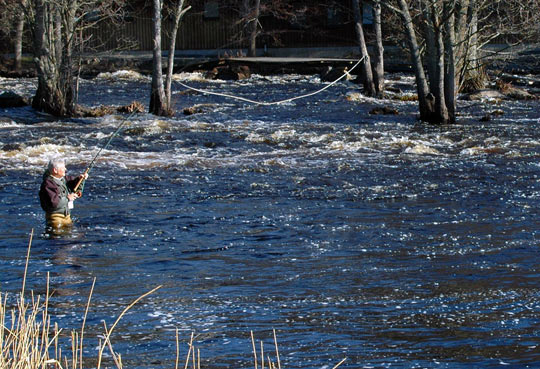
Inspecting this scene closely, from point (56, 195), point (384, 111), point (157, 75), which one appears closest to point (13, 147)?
point (157, 75)

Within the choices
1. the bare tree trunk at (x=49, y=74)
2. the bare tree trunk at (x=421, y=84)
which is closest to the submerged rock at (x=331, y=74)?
the bare tree trunk at (x=421, y=84)

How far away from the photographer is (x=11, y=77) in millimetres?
37719

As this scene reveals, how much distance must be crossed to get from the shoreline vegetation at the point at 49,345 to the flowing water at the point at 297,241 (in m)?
0.15

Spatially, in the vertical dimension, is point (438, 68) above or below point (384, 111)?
above

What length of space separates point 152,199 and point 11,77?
26798 mm

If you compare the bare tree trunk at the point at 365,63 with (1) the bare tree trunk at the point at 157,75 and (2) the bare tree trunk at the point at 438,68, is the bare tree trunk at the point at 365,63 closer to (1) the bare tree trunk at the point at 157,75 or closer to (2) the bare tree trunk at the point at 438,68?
(2) the bare tree trunk at the point at 438,68

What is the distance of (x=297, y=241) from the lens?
1014cm

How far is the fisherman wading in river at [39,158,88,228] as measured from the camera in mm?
10516

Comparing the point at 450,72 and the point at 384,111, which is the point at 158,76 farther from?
the point at 450,72

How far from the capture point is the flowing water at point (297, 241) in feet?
22.4

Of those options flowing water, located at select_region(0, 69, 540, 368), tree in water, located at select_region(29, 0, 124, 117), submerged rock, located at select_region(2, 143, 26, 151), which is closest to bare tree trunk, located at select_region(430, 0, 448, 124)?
flowing water, located at select_region(0, 69, 540, 368)

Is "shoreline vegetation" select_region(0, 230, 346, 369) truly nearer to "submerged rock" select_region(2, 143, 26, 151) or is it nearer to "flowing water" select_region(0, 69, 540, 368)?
"flowing water" select_region(0, 69, 540, 368)

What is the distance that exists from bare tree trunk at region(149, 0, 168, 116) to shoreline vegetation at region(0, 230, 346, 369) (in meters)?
14.9

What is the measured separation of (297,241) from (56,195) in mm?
2804
